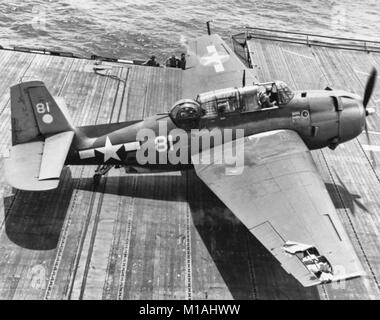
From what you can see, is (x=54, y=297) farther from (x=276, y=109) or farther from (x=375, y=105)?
(x=375, y=105)

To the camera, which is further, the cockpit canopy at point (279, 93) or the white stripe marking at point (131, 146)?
the cockpit canopy at point (279, 93)

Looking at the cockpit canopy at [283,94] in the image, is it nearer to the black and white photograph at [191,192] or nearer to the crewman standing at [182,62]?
the black and white photograph at [191,192]

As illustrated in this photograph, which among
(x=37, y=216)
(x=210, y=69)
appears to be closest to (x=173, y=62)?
(x=210, y=69)

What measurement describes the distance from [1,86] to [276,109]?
1475 centimetres

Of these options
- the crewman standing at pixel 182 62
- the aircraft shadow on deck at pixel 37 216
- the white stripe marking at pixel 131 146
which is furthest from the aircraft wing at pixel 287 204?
the crewman standing at pixel 182 62

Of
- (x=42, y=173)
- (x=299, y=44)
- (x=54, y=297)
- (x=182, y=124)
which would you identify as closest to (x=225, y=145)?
(x=182, y=124)

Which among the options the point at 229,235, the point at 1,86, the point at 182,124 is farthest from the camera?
the point at 1,86

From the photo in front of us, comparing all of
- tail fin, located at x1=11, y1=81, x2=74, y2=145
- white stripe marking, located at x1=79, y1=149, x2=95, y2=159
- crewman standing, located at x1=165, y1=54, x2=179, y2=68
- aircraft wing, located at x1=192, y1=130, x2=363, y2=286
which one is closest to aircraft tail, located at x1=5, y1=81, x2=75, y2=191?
tail fin, located at x1=11, y1=81, x2=74, y2=145

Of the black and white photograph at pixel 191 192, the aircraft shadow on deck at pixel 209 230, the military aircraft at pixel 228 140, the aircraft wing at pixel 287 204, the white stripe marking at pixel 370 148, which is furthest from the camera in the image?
the white stripe marking at pixel 370 148

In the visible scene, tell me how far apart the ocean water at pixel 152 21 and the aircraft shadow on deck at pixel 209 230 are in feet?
73.1

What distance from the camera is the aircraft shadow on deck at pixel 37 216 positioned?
15.1 metres

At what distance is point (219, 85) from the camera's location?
20938 millimetres


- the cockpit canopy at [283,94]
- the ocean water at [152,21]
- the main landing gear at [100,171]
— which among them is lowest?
the ocean water at [152,21]

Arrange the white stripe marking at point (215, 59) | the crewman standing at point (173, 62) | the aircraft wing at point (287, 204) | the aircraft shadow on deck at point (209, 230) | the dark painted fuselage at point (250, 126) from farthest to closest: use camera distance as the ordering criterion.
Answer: the crewman standing at point (173, 62) → the white stripe marking at point (215, 59) → the dark painted fuselage at point (250, 126) → the aircraft shadow on deck at point (209, 230) → the aircraft wing at point (287, 204)
